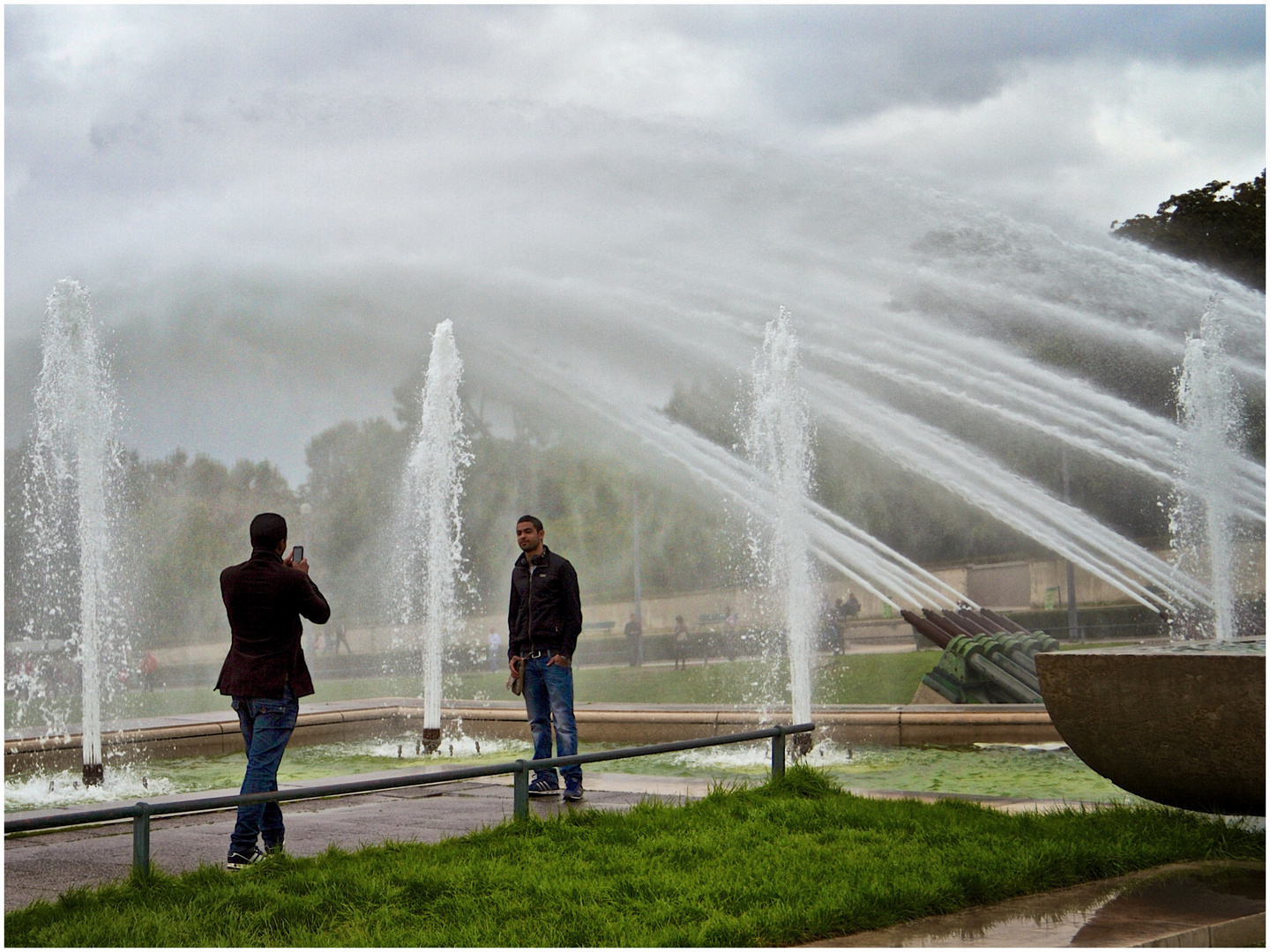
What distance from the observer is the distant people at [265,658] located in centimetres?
550

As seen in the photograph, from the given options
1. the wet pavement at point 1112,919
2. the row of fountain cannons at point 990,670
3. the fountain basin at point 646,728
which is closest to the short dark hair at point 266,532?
the wet pavement at point 1112,919

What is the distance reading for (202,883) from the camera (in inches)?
194

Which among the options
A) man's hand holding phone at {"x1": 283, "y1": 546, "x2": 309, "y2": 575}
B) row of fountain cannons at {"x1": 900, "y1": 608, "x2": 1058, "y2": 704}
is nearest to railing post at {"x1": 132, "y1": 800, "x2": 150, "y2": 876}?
man's hand holding phone at {"x1": 283, "y1": 546, "x2": 309, "y2": 575}

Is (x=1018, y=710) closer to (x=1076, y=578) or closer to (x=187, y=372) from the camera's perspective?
(x=1076, y=578)

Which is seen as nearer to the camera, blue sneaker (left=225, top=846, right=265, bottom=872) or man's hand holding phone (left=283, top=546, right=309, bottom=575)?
blue sneaker (left=225, top=846, right=265, bottom=872)

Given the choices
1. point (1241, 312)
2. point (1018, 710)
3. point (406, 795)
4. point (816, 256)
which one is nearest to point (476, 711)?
point (1018, 710)

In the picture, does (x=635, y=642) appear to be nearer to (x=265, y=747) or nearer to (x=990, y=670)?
(x=990, y=670)

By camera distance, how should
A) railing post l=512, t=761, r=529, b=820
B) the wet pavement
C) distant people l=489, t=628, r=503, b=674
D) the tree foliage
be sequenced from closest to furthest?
the wet pavement, railing post l=512, t=761, r=529, b=820, the tree foliage, distant people l=489, t=628, r=503, b=674

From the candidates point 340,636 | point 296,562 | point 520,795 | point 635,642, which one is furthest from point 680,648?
point 296,562

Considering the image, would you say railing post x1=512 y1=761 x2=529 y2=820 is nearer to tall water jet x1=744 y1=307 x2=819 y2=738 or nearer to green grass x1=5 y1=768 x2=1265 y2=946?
green grass x1=5 y1=768 x2=1265 y2=946

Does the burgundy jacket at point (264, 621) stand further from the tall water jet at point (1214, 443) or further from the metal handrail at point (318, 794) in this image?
the tall water jet at point (1214, 443)

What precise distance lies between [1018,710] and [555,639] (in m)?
6.42

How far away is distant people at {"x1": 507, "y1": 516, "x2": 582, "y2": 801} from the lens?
7.28m

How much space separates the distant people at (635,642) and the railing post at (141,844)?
95.5 ft
